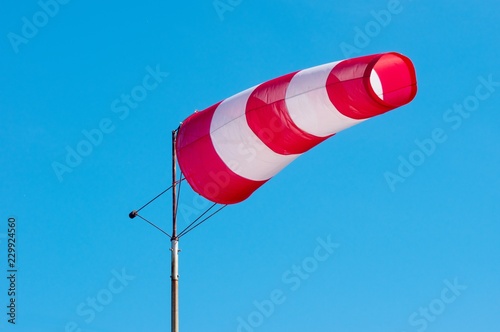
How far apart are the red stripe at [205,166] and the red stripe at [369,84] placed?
2.68 m

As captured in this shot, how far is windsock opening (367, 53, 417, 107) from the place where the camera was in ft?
61.8

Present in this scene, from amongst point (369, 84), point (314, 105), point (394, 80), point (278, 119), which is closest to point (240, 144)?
point (278, 119)

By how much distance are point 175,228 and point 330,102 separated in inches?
140

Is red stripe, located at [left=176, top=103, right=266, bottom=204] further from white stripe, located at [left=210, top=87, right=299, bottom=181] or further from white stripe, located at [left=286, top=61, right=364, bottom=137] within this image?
white stripe, located at [left=286, top=61, right=364, bottom=137]

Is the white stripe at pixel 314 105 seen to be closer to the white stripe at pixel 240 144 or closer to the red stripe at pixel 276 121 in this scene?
the red stripe at pixel 276 121

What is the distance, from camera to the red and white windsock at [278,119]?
19.0 m

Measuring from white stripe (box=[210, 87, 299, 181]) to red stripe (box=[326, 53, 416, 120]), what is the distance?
1859mm

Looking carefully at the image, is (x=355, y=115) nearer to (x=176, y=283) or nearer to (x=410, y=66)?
(x=410, y=66)

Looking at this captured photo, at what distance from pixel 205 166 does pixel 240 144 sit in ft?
2.60

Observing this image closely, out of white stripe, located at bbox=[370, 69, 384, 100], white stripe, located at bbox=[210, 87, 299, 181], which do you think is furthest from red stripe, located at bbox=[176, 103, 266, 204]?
white stripe, located at bbox=[370, 69, 384, 100]

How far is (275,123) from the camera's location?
796 inches

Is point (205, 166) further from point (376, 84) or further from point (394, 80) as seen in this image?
point (394, 80)

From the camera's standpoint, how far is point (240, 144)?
20672mm

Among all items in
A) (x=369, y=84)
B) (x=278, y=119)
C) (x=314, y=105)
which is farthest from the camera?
(x=278, y=119)
